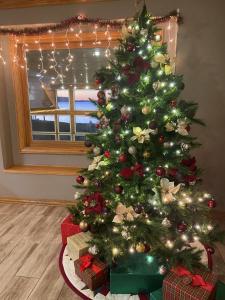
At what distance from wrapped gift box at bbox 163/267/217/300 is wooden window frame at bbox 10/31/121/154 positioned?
6.25 ft

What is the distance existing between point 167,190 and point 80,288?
91cm

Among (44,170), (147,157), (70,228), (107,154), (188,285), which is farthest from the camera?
(44,170)

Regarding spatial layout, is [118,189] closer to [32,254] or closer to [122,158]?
[122,158]

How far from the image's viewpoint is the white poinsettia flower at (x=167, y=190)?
162cm

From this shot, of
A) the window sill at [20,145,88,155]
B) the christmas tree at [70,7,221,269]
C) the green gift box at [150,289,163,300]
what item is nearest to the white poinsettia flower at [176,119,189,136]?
the christmas tree at [70,7,221,269]

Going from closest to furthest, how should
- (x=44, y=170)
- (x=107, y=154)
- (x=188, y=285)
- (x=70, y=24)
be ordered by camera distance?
1. (x=188, y=285)
2. (x=107, y=154)
3. (x=70, y=24)
4. (x=44, y=170)

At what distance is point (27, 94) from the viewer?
3105 millimetres

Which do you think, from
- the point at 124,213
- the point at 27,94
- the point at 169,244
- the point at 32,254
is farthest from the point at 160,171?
the point at 27,94

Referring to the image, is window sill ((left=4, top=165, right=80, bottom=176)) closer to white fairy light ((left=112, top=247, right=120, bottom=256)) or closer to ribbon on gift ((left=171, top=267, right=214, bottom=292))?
white fairy light ((left=112, top=247, right=120, bottom=256))

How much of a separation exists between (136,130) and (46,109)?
1947mm

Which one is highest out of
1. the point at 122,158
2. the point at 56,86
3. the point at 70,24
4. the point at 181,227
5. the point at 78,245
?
the point at 70,24

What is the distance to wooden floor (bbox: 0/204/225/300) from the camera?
174cm

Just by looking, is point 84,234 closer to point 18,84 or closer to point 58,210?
point 58,210

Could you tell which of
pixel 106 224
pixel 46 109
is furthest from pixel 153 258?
pixel 46 109
